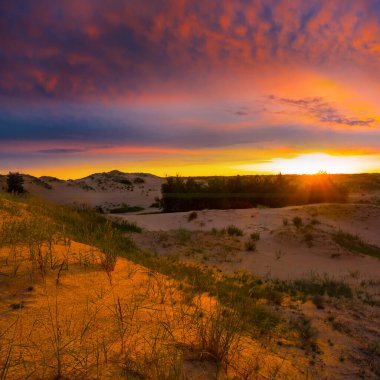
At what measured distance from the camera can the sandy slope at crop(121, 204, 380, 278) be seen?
36.3ft

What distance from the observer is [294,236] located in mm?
14250

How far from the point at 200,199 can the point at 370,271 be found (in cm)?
1476

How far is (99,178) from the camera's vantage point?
186 feet

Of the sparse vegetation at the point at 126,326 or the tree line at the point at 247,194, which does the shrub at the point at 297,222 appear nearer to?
the tree line at the point at 247,194

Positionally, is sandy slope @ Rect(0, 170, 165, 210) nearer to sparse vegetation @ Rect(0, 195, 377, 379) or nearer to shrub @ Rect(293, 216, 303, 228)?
shrub @ Rect(293, 216, 303, 228)

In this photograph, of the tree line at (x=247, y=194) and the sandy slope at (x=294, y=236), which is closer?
the sandy slope at (x=294, y=236)

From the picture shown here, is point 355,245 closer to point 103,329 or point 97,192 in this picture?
point 103,329

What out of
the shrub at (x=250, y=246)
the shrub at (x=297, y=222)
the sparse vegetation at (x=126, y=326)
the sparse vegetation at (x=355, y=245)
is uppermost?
the sparse vegetation at (x=126, y=326)

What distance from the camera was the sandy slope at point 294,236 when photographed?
11.1 metres

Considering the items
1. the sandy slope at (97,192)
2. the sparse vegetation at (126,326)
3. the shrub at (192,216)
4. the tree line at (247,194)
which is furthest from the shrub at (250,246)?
the sandy slope at (97,192)

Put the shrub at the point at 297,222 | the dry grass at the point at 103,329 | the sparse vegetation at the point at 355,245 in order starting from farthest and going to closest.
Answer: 1. the shrub at the point at 297,222
2. the sparse vegetation at the point at 355,245
3. the dry grass at the point at 103,329

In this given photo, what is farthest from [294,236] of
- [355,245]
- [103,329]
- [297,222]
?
[103,329]

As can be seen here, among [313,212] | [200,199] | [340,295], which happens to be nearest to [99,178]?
[200,199]

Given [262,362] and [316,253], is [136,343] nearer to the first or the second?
[262,362]
